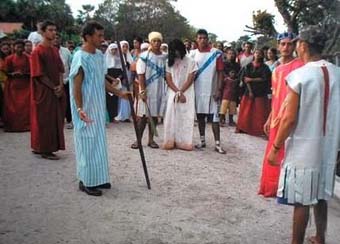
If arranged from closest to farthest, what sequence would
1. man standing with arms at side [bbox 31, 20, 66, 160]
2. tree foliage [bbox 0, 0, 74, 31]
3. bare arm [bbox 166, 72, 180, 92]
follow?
man standing with arms at side [bbox 31, 20, 66, 160] < bare arm [bbox 166, 72, 180, 92] < tree foliage [bbox 0, 0, 74, 31]

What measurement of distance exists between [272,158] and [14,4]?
39.6 meters

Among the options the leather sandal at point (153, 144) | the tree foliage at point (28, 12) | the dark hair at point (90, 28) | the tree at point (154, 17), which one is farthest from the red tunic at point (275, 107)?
the tree at point (154, 17)

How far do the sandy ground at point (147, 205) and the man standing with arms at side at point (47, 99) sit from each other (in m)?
0.23

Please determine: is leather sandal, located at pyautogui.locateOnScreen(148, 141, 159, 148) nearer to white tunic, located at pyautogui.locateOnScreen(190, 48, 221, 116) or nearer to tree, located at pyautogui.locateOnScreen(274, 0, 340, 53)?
white tunic, located at pyautogui.locateOnScreen(190, 48, 221, 116)

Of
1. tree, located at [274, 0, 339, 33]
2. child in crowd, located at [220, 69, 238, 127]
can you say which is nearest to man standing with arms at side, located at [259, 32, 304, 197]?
child in crowd, located at [220, 69, 238, 127]

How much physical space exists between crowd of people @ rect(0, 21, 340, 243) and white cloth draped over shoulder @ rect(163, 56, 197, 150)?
2 cm

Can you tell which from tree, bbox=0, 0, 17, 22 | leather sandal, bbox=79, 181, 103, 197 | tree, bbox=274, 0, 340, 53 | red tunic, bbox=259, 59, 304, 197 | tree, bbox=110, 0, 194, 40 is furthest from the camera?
tree, bbox=110, 0, 194, 40

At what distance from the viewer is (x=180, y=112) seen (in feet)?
25.3

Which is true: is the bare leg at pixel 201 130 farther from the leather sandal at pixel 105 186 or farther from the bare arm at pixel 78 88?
the bare arm at pixel 78 88

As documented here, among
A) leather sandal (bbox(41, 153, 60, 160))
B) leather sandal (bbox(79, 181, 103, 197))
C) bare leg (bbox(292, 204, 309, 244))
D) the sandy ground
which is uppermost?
bare leg (bbox(292, 204, 309, 244))

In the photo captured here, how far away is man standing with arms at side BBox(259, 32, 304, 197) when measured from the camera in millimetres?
5062

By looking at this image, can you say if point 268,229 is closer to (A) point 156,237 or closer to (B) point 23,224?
(A) point 156,237

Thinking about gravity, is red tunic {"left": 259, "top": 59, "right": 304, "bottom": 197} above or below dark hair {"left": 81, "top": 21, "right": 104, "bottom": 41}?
below

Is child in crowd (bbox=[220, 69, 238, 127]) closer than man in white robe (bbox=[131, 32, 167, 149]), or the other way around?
man in white robe (bbox=[131, 32, 167, 149])
